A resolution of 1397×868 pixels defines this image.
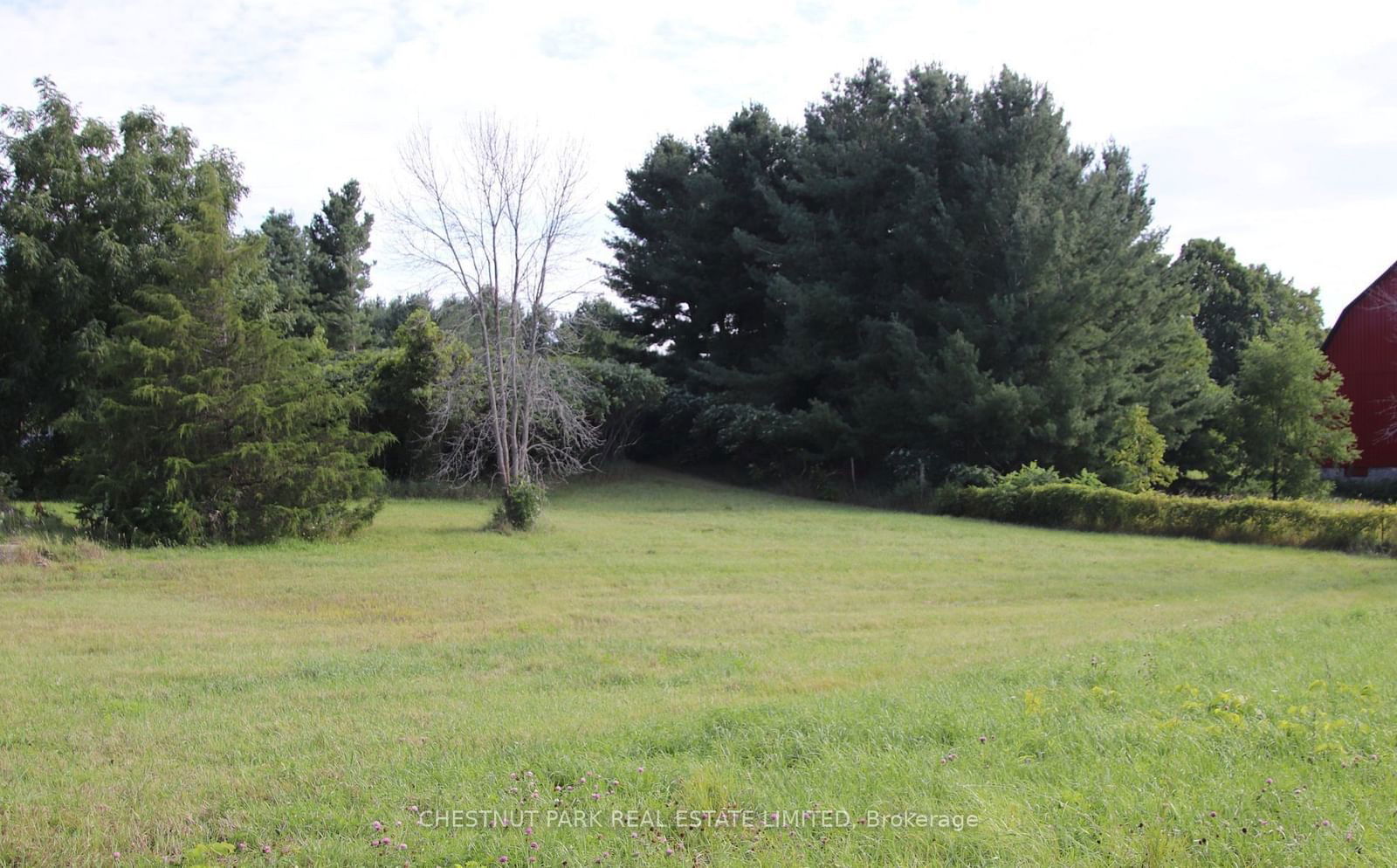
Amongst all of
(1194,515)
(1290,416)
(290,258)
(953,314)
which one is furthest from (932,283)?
(290,258)

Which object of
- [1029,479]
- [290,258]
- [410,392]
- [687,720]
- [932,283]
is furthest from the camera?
[290,258]

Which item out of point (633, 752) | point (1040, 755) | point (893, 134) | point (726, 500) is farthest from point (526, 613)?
point (893, 134)

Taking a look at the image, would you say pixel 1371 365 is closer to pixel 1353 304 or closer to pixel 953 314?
pixel 1353 304

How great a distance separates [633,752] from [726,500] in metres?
25.5

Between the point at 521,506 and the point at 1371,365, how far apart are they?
113ft

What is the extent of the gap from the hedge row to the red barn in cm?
1979

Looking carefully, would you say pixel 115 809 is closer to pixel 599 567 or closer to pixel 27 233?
pixel 599 567

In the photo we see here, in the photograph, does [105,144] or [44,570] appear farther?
[105,144]

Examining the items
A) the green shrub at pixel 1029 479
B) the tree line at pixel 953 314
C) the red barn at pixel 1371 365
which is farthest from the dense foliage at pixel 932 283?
the red barn at pixel 1371 365

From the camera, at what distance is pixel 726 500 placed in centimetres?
3080

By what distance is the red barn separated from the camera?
3756 centimetres

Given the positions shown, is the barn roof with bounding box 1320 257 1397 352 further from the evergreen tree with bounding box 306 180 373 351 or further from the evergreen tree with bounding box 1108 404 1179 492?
the evergreen tree with bounding box 306 180 373 351

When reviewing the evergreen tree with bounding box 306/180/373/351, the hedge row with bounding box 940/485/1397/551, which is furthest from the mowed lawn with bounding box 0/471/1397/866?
the evergreen tree with bounding box 306/180/373/351

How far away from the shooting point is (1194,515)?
22141 mm
